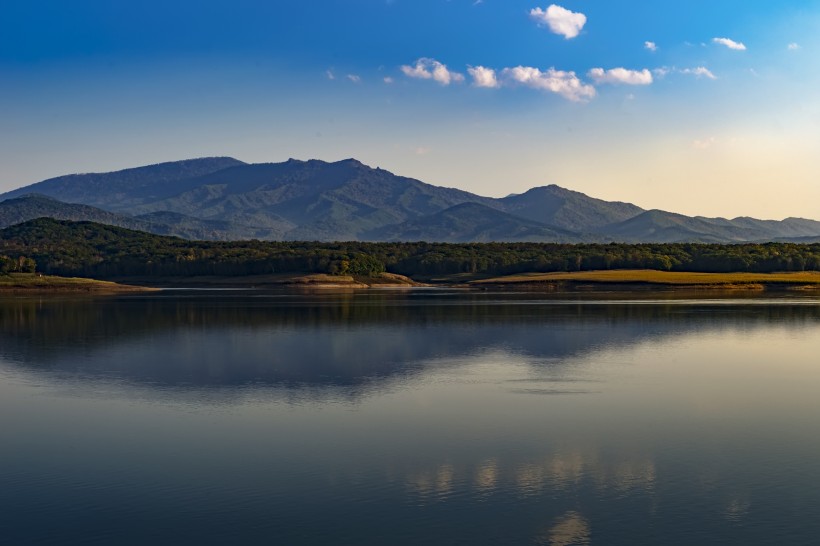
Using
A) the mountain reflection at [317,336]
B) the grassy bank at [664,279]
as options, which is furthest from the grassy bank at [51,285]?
the grassy bank at [664,279]

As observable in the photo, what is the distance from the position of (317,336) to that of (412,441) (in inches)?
1535

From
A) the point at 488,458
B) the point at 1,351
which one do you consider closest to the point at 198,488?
the point at 488,458

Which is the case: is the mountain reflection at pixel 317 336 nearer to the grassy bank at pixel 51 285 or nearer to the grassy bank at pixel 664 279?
the grassy bank at pixel 664 279

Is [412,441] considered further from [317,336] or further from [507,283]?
[507,283]

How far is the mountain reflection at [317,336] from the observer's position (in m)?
48.1

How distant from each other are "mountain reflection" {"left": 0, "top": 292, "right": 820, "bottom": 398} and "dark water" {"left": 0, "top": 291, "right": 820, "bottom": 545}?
513mm

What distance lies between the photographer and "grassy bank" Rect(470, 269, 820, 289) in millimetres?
157000

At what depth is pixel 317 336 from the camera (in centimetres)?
6850

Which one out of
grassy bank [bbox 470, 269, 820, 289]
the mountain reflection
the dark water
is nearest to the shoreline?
grassy bank [bbox 470, 269, 820, 289]

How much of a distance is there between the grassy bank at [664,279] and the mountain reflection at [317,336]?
4949 centimetres

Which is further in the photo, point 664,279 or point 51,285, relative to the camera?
point 51,285

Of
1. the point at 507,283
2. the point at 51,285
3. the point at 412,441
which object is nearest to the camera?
the point at 412,441

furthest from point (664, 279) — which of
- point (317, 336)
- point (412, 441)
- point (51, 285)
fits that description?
point (412, 441)

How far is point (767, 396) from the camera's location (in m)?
39.6
